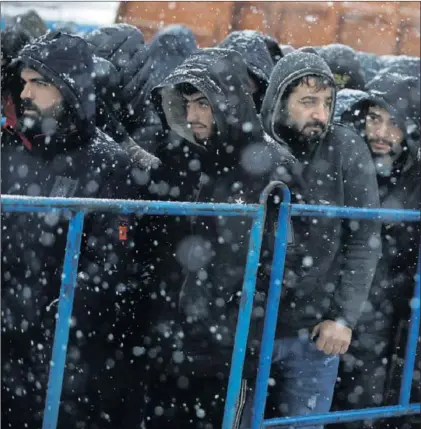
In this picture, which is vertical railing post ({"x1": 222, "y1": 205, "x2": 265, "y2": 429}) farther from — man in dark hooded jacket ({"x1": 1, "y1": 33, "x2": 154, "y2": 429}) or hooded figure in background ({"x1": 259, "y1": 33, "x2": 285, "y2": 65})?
hooded figure in background ({"x1": 259, "y1": 33, "x2": 285, "y2": 65})

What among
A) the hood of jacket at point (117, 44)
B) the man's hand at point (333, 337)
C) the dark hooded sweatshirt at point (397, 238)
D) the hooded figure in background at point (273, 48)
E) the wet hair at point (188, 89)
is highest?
the hooded figure in background at point (273, 48)

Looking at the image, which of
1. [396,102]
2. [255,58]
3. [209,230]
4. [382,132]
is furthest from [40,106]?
[396,102]

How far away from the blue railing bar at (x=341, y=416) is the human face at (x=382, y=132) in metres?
1.32

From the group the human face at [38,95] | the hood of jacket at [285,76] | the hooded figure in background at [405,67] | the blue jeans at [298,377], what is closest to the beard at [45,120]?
the human face at [38,95]

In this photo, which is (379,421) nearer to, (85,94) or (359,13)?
(85,94)

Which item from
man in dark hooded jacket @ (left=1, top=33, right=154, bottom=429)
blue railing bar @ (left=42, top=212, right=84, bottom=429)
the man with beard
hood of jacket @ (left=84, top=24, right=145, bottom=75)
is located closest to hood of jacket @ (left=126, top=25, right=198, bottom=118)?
hood of jacket @ (left=84, top=24, right=145, bottom=75)

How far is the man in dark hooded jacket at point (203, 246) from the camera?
2807 mm

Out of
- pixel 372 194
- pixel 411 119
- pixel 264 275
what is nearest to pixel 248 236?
pixel 264 275

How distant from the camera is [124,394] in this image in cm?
317

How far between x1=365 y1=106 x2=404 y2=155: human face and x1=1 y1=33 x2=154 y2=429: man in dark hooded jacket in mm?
1371

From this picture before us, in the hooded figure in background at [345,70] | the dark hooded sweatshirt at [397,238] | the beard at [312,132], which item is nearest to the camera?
the beard at [312,132]

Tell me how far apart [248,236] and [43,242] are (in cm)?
88

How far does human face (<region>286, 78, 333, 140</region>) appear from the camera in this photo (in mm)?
2992

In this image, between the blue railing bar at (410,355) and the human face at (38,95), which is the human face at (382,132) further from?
the human face at (38,95)
